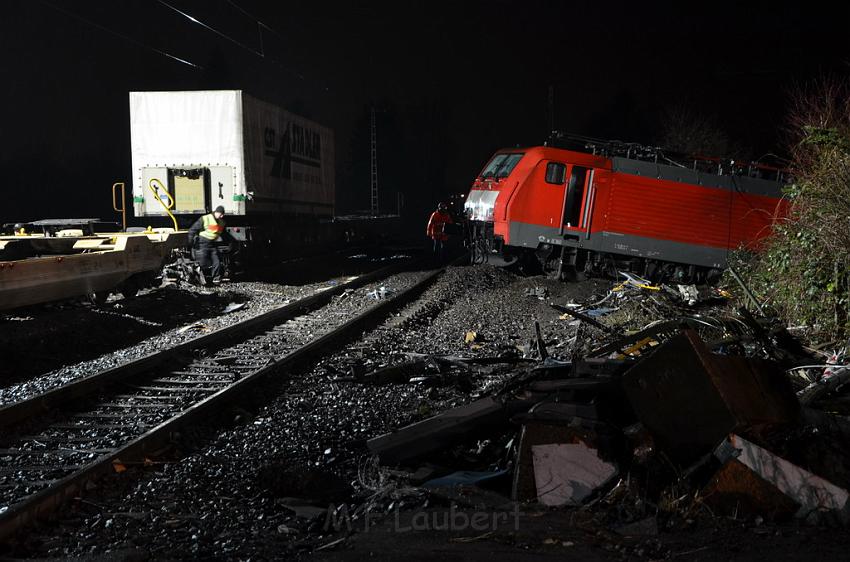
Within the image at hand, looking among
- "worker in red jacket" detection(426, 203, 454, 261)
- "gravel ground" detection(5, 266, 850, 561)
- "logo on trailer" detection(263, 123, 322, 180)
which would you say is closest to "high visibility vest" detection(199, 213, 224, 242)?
"logo on trailer" detection(263, 123, 322, 180)

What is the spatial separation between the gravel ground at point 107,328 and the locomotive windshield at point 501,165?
498 centimetres

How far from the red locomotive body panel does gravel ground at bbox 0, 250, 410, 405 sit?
5.32 m

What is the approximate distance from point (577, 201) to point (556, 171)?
76 cm

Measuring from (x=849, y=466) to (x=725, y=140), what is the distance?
3509 cm

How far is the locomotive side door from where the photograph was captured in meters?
14.8

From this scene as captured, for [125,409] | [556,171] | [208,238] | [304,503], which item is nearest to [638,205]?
[556,171]

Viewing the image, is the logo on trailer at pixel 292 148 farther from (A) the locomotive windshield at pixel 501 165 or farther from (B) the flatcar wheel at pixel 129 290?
(B) the flatcar wheel at pixel 129 290

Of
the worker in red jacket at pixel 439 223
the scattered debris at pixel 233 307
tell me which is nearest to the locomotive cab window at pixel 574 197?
the worker in red jacket at pixel 439 223

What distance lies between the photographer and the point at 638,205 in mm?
14688

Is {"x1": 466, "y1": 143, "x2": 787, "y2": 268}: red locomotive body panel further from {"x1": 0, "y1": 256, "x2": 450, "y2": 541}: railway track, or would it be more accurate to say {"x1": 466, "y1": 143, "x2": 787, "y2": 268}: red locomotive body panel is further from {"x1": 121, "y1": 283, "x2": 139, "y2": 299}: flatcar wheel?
{"x1": 121, "y1": 283, "x2": 139, "y2": 299}: flatcar wheel

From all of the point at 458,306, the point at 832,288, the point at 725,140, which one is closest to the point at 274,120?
the point at 458,306

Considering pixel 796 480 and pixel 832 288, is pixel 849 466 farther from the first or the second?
pixel 832 288

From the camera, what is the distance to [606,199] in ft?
48.3

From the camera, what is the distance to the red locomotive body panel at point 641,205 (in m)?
14.6
